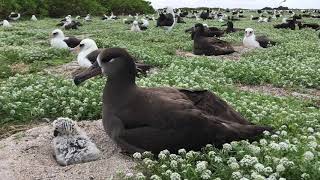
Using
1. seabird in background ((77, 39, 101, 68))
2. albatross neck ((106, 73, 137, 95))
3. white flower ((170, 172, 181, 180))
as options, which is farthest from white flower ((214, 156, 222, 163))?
seabird in background ((77, 39, 101, 68))

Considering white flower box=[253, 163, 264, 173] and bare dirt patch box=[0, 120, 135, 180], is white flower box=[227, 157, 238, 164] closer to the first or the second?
white flower box=[253, 163, 264, 173]

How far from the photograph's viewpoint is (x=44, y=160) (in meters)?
8.23

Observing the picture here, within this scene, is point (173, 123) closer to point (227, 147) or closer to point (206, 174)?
point (227, 147)

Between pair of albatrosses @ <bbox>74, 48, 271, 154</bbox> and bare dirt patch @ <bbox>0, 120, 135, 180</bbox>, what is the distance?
0.37 metres

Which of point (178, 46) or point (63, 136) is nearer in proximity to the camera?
point (63, 136)

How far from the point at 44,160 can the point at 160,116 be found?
1889mm

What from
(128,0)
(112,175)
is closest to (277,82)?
(112,175)

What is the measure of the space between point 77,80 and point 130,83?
3.36ft

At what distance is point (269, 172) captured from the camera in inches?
261

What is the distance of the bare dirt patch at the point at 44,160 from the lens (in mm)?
7605

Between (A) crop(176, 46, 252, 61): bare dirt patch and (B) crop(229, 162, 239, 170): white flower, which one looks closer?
(B) crop(229, 162, 239, 170): white flower

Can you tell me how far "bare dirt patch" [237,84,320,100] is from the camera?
14397 mm

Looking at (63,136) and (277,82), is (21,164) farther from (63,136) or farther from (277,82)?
(277,82)

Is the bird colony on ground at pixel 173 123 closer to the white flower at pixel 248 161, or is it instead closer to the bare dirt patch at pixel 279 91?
the white flower at pixel 248 161
